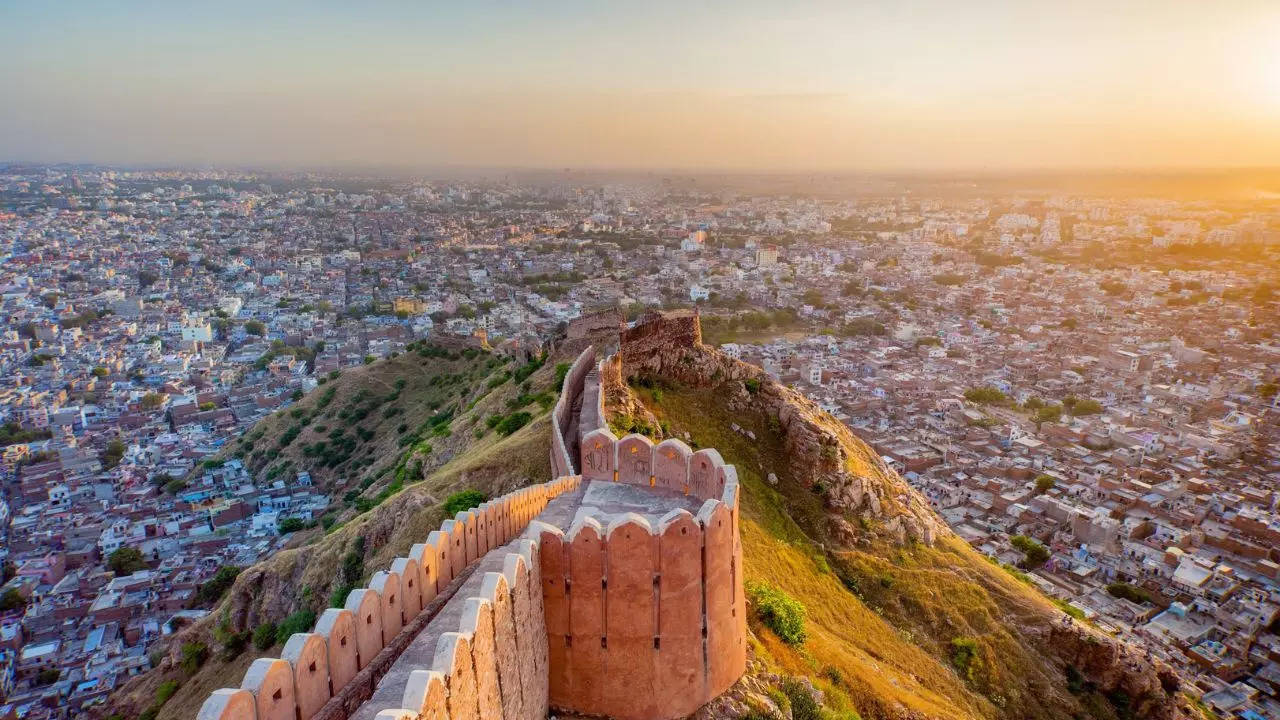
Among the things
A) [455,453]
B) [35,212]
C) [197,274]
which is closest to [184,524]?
[455,453]

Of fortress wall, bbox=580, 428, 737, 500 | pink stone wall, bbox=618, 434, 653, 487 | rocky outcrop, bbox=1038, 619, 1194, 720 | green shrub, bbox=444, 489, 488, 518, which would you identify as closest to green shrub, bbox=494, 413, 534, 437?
green shrub, bbox=444, 489, 488, 518

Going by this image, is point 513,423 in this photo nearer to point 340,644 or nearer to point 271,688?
point 340,644

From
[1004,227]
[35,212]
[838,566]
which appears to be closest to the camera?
[838,566]

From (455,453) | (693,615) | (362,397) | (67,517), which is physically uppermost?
(693,615)

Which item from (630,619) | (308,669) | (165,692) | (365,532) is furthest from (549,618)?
(165,692)

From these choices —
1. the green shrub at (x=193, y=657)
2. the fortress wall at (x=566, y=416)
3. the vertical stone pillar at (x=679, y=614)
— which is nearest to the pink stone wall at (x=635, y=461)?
the fortress wall at (x=566, y=416)

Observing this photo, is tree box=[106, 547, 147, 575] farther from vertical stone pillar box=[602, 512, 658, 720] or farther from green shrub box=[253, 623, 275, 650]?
vertical stone pillar box=[602, 512, 658, 720]

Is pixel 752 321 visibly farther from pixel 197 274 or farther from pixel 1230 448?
pixel 197 274
